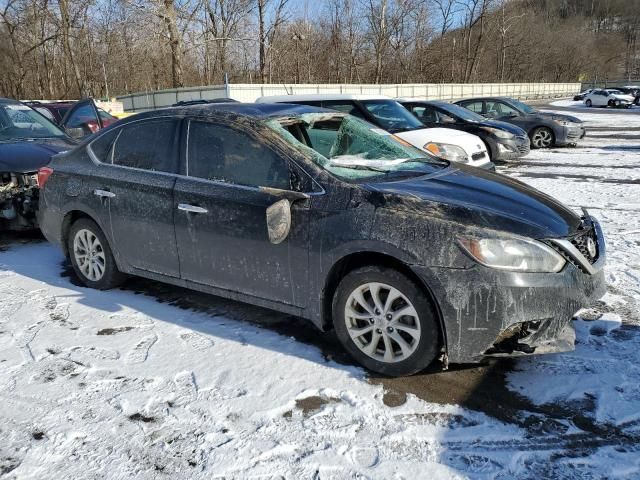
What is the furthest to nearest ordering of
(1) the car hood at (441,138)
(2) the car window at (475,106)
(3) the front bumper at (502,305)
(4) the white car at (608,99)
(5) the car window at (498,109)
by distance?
(4) the white car at (608,99) < (2) the car window at (475,106) < (5) the car window at (498,109) < (1) the car hood at (441,138) < (3) the front bumper at (502,305)

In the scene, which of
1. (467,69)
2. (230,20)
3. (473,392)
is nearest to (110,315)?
(473,392)

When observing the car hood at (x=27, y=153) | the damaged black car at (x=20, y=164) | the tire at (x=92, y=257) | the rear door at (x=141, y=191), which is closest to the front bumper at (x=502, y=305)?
the rear door at (x=141, y=191)

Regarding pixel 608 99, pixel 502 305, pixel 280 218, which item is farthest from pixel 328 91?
pixel 502 305

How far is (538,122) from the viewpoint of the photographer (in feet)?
53.0

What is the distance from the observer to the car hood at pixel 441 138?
9547 mm

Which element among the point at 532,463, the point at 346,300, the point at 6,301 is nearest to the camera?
the point at 532,463

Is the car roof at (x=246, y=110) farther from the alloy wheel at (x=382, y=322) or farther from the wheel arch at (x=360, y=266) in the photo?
the alloy wheel at (x=382, y=322)

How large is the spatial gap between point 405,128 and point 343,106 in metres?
1.18

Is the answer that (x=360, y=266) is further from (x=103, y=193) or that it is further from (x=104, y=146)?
(x=104, y=146)

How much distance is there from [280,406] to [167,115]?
256 centimetres

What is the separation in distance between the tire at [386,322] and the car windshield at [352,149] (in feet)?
2.41

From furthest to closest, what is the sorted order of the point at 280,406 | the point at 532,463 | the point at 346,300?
the point at 346,300 → the point at 280,406 → the point at 532,463

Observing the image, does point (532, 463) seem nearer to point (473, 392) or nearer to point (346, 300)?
point (473, 392)

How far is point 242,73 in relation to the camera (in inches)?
1795
